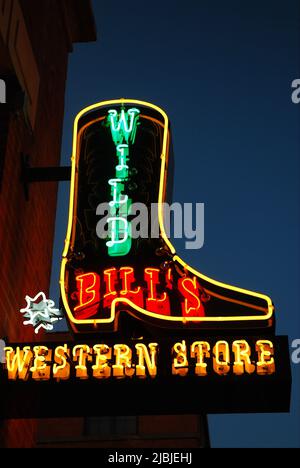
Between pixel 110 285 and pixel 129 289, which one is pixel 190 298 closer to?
pixel 129 289

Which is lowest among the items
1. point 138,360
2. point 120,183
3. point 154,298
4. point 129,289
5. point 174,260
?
point 138,360

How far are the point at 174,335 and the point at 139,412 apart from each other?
1.27 m

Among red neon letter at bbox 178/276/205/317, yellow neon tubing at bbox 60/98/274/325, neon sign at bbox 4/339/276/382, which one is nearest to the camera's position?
neon sign at bbox 4/339/276/382

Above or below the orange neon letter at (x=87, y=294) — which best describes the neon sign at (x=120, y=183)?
above

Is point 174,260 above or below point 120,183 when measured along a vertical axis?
below

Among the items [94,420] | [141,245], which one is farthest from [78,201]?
[94,420]

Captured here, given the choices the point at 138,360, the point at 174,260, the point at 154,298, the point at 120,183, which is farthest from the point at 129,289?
the point at 120,183

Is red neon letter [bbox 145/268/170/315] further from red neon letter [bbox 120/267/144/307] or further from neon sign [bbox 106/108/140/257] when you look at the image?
neon sign [bbox 106/108/140/257]

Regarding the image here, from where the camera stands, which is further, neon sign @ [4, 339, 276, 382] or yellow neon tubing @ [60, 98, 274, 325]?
yellow neon tubing @ [60, 98, 274, 325]

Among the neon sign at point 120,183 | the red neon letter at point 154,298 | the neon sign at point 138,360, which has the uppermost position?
the neon sign at point 120,183

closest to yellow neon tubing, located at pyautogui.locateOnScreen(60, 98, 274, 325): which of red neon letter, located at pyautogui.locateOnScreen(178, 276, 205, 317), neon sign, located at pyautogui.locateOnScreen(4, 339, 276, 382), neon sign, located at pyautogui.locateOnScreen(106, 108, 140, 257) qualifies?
red neon letter, located at pyautogui.locateOnScreen(178, 276, 205, 317)

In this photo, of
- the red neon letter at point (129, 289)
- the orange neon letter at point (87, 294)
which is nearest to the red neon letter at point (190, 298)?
the red neon letter at point (129, 289)

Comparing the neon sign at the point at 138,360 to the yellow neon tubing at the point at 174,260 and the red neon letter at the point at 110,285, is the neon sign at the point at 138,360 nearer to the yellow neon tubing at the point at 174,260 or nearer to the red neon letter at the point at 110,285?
the yellow neon tubing at the point at 174,260
